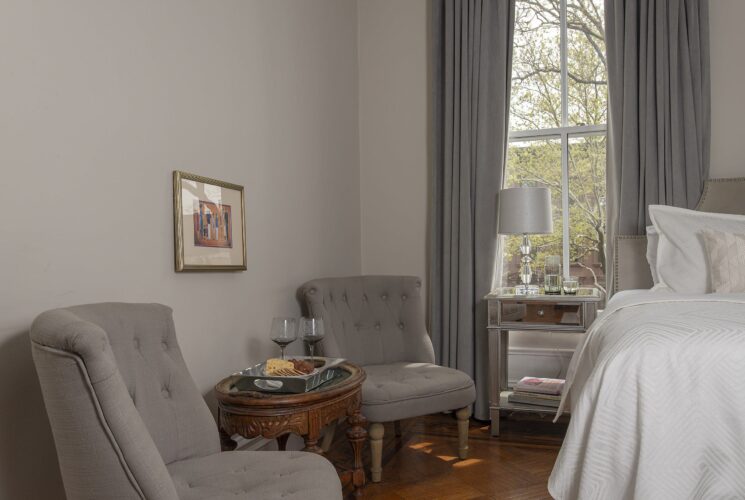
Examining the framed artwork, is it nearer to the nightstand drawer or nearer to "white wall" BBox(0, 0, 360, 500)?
"white wall" BBox(0, 0, 360, 500)

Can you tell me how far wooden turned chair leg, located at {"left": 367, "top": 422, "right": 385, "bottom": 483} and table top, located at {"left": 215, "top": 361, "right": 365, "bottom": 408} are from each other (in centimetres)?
48

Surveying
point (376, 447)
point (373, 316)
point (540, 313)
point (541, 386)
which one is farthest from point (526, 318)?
point (376, 447)

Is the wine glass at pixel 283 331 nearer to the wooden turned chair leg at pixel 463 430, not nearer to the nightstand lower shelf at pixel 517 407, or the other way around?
the wooden turned chair leg at pixel 463 430

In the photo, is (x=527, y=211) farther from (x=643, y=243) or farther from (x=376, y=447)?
(x=376, y=447)

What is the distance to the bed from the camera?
1.70 meters

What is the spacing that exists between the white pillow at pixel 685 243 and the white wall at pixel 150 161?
1.92m

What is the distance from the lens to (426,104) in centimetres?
424

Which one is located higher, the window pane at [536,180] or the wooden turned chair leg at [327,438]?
the window pane at [536,180]

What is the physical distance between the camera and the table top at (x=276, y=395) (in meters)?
2.11

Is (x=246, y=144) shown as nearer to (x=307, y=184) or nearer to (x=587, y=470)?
(x=307, y=184)

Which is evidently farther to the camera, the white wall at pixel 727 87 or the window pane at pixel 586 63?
the window pane at pixel 586 63

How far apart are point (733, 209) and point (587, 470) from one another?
7.40 feet

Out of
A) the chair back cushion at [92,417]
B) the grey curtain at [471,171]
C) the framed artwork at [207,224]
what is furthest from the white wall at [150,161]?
the grey curtain at [471,171]

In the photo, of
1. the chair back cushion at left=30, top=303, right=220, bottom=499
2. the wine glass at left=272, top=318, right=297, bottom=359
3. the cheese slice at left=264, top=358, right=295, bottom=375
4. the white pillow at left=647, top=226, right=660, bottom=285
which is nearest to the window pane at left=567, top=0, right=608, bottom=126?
the white pillow at left=647, top=226, right=660, bottom=285
